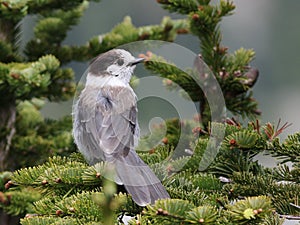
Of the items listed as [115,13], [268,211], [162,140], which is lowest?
Answer: [115,13]

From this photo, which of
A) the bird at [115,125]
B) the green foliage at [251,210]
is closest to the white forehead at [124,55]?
the bird at [115,125]

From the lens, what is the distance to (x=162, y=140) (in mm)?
3295

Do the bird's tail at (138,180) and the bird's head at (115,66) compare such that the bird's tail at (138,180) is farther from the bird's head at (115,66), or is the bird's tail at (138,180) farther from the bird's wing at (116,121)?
the bird's head at (115,66)

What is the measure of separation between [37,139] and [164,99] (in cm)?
94

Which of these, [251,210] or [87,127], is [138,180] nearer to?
[87,127]

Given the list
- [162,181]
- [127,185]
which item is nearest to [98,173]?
[127,185]

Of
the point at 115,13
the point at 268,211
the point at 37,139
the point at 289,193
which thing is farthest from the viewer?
the point at 115,13

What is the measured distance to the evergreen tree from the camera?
84.4 inches

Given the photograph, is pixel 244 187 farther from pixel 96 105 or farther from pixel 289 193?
pixel 96 105

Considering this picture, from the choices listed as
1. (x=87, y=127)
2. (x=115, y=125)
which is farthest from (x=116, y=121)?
(x=87, y=127)

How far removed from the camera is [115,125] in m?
2.94

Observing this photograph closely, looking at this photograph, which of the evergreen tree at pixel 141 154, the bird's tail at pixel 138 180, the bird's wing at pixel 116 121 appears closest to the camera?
the evergreen tree at pixel 141 154

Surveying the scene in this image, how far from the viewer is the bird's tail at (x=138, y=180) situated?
7.79 feet

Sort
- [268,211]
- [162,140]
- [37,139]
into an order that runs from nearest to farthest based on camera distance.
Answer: [268,211]
[162,140]
[37,139]
